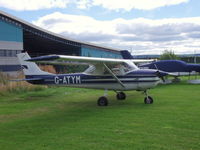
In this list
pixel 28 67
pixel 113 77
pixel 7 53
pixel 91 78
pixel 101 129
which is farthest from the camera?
pixel 7 53

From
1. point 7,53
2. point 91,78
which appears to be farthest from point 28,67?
point 7,53

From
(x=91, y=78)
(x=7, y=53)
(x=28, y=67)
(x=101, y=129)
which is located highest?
(x=7, y=53)

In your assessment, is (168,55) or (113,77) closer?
(113,77)

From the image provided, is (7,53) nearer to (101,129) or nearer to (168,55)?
(168,55)

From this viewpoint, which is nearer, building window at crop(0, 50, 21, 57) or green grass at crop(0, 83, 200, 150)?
green grass at crop(0, 83, 200, 150)

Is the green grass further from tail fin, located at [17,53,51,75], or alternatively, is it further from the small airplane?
tail fin, located at [17,53,51,75]

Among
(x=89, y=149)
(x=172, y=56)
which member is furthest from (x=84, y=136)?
(x=172, y=56)

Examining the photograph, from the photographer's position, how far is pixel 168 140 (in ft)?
19.3

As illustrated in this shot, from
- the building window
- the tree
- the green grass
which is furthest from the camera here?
the tree

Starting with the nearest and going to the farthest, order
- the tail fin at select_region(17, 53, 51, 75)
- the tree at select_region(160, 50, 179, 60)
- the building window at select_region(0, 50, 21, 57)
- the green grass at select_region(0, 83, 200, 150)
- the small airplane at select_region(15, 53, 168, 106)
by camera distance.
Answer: the green grass at select_region(0, 83, 200, 150) → the small airplane at select_region(15, 53, 168, 106) → the tail fin at select_region(17, 53, 51, 75) → the building window at select_region(0, 50, 21, 57) → the tree at select_region(160, 50, 179, 60)

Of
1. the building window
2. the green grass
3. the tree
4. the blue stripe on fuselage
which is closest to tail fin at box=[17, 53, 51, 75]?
the blue stripe on fuselage

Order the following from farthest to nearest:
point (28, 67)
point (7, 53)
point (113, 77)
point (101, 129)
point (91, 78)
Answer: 1. point (7, 53)
2. point (28, 67)
3. point (91, 78)
4. point (113, 77)
5. point (101, 129)

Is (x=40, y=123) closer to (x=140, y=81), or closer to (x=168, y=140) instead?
(x=168, y=140)

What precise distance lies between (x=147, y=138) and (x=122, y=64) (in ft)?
19.6
